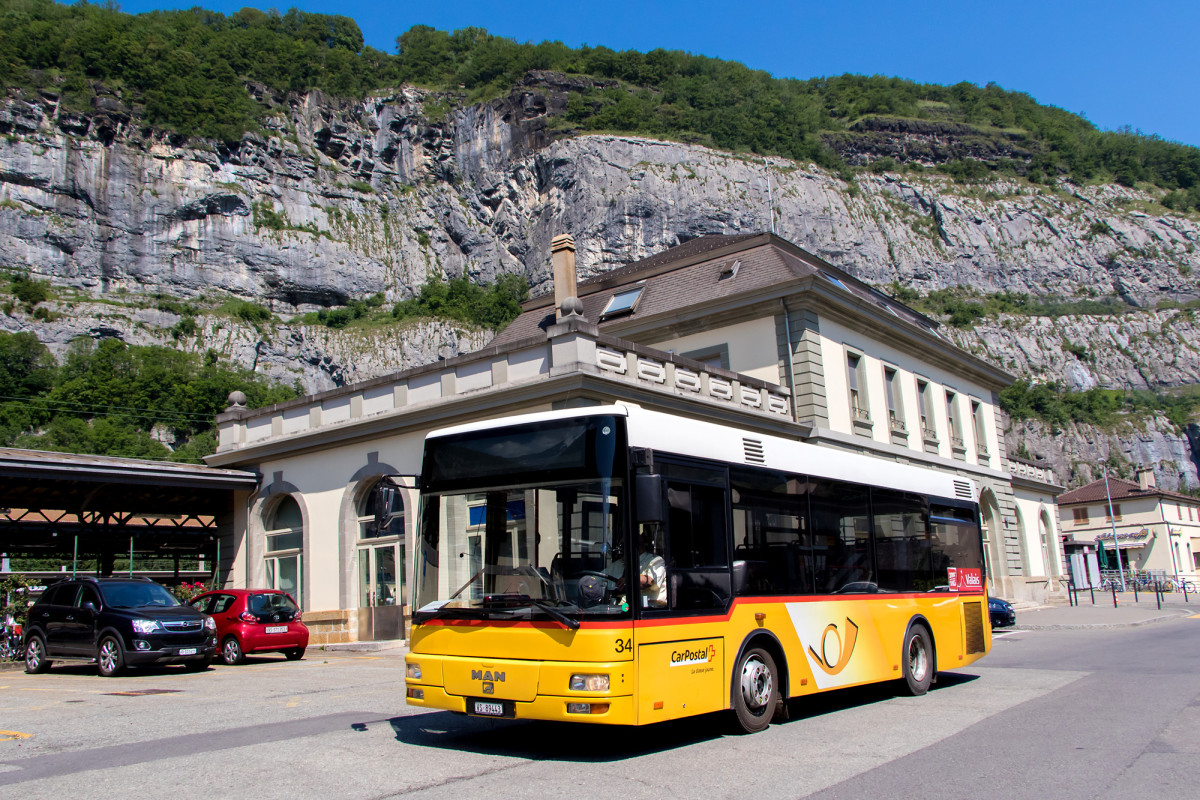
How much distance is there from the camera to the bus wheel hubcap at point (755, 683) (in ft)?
25.8

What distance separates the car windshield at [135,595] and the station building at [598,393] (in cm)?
376

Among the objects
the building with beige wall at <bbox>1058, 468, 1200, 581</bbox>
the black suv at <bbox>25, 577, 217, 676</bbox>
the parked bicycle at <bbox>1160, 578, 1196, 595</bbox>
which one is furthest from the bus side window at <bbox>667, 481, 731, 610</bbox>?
the building with beige wall at <bbox>1058, 468, 1200, 581</bbox>

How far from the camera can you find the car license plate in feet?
22.4

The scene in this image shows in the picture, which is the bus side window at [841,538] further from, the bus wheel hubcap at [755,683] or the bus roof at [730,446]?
the bus wheel hubcap at [755,683]

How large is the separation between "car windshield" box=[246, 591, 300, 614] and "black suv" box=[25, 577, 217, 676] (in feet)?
6.36

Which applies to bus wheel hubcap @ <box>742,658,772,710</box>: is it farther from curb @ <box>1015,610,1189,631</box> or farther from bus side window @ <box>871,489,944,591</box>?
curb @ <box>1015,610,1189,631</box>

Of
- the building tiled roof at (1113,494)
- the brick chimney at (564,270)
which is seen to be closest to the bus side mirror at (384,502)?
the brick chimney at (564,270)

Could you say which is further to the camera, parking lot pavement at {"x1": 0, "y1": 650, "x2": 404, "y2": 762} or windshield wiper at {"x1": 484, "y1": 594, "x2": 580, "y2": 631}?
parking lot pavement at {"x1": 0, "y1": 650, "x2": 404, "y2": 762}

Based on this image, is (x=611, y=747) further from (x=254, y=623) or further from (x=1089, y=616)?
(x=1089, y=616)

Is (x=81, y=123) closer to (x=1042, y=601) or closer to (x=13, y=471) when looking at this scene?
(x=13, y=471)

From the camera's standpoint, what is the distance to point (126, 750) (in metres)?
7.42

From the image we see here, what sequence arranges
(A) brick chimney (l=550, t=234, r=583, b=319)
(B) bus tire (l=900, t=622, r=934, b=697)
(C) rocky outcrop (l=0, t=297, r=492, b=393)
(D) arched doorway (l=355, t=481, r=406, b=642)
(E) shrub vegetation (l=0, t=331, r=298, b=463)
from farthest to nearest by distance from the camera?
(C) rocky outcrop (l=0, t=297, r=492, b=393), (E) shrub vegetation (l=0, t=331, r=298, b=463), (A) brick chimney (l=550, t=234, r=583, b=319), (D) arched doorway (l=355, t=481, r=406, b=642), (B) bus tire (l=900, t=622, r=934, b=697)

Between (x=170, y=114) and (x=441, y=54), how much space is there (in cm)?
4547

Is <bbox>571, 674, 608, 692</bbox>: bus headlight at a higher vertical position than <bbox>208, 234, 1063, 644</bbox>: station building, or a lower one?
lower
